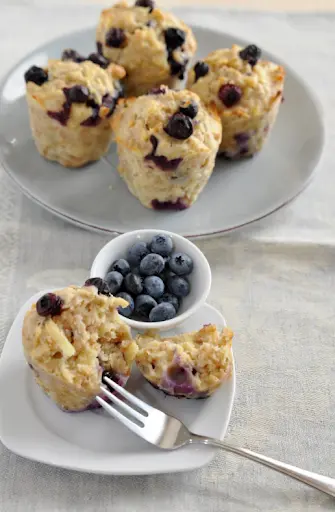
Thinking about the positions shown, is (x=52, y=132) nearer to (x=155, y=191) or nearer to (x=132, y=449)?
(x=155, y=191)

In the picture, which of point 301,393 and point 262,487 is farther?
point 301,393

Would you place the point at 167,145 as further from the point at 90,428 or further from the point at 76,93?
the point at 90,428

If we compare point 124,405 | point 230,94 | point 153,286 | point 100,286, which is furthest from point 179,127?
point 124,405

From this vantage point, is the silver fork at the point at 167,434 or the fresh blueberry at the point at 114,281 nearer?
the silver fork at the point at 167,434

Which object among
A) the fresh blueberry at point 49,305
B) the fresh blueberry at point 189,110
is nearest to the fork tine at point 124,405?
the fresh blueberry at point 49,305

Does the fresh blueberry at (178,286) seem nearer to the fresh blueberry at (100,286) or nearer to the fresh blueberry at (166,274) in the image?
the fresh blueberry at (166,274)

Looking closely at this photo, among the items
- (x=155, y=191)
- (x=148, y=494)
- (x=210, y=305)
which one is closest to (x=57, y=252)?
(x=155, y=191)
